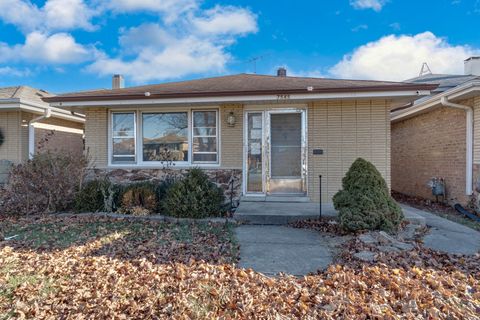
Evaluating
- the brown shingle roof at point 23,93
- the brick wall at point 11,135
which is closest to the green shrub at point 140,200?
the brick wall at point 11,135

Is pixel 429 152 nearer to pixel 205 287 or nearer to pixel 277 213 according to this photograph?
pixel 277 213

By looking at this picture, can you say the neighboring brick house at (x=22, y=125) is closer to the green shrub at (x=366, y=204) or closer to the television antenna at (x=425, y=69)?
the green shrub at (x=366, y=204)

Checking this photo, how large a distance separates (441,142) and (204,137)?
6.51 meters

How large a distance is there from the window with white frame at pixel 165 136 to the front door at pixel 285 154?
2180 millimetres

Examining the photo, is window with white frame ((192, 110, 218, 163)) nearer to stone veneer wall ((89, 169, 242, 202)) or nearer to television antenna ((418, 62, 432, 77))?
stone veneer wall ((89, 169, 242, 202))

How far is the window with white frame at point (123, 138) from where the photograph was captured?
7.87 m

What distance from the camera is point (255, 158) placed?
7422mm

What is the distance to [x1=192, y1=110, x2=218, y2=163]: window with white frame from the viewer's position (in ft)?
25.0

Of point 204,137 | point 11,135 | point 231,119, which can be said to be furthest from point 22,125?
point 231,119

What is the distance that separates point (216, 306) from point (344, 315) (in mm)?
1035

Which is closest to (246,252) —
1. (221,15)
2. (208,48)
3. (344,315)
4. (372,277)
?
(372,277)

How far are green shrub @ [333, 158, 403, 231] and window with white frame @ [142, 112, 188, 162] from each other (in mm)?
4122

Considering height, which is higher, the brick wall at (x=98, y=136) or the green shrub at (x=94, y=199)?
the brick wall at (x=98, y=136)

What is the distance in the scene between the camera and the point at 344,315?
94.5 inches
